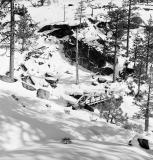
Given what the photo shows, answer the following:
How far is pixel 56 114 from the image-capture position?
51.1ft

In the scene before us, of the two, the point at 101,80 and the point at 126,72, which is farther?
the point at 126,72

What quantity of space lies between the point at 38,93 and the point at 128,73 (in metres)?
21.1

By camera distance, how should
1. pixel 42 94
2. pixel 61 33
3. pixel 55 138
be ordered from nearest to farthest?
pixel 55 138 → pixel 42 94 → pixel 61 33

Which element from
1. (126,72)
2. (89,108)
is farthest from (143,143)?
(126,72)

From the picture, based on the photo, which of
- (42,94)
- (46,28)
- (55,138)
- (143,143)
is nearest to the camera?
(143,143)

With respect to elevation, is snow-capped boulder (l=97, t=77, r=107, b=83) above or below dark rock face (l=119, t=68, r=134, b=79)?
below

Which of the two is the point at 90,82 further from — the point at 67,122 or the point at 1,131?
Answer: the point at 1,131

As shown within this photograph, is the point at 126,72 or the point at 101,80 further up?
the point at 126,72

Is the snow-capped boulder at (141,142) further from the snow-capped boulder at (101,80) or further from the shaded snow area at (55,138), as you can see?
the snow-capped boulder at (101,80)

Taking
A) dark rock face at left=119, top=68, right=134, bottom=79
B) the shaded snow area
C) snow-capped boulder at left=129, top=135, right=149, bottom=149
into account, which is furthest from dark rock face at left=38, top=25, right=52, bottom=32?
snow-capped boulder at left=129, top=135, right=149, bottom=149

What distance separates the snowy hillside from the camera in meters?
8.46

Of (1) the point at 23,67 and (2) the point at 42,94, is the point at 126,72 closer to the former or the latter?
(1) the point at 23,67

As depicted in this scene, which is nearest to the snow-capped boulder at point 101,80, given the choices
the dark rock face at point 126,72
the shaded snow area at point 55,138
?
the dark rock face at point 126,72

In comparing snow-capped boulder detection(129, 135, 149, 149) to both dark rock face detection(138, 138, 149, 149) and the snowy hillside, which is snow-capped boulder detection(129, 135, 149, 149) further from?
the snowy hillside
